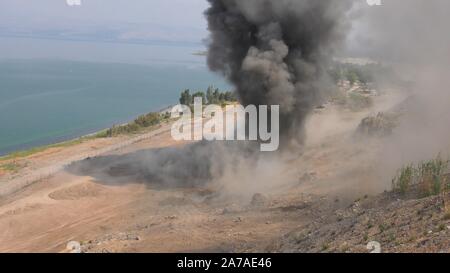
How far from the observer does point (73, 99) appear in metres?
81.5

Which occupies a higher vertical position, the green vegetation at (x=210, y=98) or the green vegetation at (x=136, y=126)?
the green vegetation at (x=210, y=98)

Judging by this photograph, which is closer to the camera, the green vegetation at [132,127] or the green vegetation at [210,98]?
the green vegetation at [132,127]

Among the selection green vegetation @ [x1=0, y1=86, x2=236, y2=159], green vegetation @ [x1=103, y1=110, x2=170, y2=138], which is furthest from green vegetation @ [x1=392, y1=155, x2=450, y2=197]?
green vegetation @ [x1=103, y1=110, x2=170, y2=138]

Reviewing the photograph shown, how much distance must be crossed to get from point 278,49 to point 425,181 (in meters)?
11.6

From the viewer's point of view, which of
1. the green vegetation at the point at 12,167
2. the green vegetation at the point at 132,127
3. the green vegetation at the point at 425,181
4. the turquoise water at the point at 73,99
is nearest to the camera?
the green vegetation at the point at 425,181

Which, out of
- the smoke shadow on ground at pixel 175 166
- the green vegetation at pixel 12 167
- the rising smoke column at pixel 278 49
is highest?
the rising smoke column at pixel 278 49

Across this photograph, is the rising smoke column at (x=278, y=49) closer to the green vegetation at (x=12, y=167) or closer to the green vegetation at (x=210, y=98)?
the green vegetation at (x=12, y=167)

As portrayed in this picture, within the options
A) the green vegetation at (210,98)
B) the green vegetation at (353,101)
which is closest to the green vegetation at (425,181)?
the green vegetation at (353,101)

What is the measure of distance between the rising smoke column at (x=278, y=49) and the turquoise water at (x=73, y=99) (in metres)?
11.1

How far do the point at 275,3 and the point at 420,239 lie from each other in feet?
55.6

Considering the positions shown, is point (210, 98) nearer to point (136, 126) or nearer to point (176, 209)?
point (136, 126)

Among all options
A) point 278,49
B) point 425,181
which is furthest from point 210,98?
point 425,181

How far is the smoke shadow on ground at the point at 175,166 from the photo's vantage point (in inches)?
963
